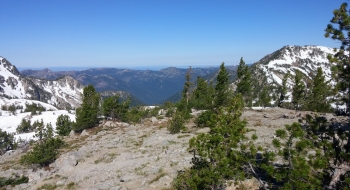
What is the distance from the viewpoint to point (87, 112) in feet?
280

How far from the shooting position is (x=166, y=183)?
23375mm

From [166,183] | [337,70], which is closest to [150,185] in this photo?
[166,183]

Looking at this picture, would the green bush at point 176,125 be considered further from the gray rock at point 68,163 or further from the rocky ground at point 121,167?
the gray rock at point 68,163

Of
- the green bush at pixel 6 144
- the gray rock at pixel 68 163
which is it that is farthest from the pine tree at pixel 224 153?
the green bush at pixel 6 144

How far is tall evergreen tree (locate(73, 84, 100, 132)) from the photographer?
83.8 m

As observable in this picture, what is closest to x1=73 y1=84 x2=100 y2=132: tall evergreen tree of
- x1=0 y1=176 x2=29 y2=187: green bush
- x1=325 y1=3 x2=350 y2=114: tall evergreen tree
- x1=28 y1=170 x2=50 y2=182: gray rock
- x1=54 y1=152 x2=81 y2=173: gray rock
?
x1=54 y1=152 x2=81 y2=173: gray rock

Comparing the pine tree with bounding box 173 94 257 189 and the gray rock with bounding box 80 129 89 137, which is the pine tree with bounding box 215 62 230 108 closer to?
the pine tree with bounding box 173 94 257 189

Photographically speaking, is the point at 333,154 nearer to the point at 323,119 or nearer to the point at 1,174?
the point at 323,119

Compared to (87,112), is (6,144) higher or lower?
lower

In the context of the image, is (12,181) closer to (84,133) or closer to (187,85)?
(84,133)

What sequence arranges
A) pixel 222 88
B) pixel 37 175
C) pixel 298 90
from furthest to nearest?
1. pixel 222 88
2. pixel 298 90
3. pixel 37 175

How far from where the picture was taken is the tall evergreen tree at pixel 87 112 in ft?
275

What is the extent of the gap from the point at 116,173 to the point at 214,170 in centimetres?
1822

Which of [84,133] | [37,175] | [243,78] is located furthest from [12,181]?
[243,78]
